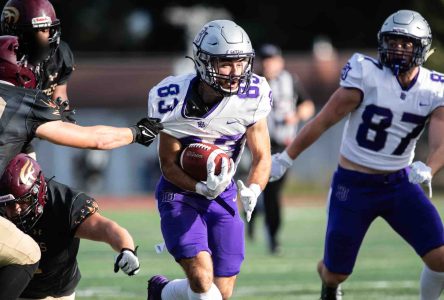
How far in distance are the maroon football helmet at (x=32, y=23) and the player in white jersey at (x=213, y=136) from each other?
2.74 feet

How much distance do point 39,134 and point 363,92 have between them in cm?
198

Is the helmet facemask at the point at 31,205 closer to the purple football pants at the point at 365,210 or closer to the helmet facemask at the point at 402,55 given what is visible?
the purple football pants at the point at 365,210

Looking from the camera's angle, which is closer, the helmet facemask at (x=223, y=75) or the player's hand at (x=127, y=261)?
the player's hand at (x=127, y=261)

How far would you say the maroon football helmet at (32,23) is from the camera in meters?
6.14

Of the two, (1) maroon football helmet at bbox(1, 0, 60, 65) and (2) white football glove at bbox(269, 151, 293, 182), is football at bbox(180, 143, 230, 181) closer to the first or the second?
(2) white football glove at bbox(269, 151, 293, 182)

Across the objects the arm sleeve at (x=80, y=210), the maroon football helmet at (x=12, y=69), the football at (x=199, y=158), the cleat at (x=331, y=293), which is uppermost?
the maroon football helmet at (x=12, y=69)

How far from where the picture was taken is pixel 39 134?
197 inches

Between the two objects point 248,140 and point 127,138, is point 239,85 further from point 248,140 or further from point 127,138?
point 127,138

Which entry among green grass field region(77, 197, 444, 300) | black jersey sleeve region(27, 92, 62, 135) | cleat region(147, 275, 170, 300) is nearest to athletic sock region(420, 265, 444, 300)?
green grass field region(77, 197, 444, 300)

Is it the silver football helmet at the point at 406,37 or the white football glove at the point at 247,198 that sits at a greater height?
the silver football helmet at the point at 406,37

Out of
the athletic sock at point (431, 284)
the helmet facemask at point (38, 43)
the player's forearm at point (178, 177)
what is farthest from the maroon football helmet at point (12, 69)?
the athletic sock at point (431, 284)

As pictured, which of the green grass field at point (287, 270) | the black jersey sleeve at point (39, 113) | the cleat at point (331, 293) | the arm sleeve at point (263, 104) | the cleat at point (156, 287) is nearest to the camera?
the black jersey sleeve at point (39, 113)

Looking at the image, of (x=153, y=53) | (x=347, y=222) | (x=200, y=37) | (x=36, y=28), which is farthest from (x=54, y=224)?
(x=153, y=53)

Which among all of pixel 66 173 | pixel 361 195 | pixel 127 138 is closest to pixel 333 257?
pixel 361 195
